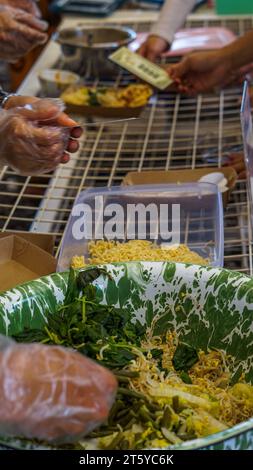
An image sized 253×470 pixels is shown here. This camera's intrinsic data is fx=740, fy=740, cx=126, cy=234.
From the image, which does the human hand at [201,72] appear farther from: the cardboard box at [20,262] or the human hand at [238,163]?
the cardboard box at [20,262]

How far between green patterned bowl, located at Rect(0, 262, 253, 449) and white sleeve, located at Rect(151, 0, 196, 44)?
1.55m

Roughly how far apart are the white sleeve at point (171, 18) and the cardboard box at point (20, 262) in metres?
1.31

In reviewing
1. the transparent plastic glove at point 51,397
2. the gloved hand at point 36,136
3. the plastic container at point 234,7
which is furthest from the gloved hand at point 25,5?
the transparent plastic glove at point 51,397

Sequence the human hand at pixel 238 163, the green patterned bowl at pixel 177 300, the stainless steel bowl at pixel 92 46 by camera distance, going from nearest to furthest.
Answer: the green patterned bowl at pixel 177 300 < the human hand at pixel 238 163 < the stainless steel bowl at pixel 92 46

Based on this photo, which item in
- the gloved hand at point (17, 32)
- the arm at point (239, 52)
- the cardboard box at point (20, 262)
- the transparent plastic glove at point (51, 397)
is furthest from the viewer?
the arm at point (239, 52)

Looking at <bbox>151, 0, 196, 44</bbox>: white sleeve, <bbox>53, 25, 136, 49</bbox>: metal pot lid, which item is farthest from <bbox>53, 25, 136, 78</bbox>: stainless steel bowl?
<bbox>151, 0, 196, 44</bbox>: white sleeve

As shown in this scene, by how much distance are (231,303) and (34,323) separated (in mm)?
276

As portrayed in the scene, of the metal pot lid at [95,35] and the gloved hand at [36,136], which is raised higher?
the metal pot lid at [95,35]

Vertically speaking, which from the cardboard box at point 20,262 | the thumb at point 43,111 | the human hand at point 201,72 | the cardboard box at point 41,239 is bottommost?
the cardboard box at point 20,262

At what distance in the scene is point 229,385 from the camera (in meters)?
1.00

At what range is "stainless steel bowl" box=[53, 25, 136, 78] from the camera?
242cm

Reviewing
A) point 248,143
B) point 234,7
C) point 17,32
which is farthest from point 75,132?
point 234,7
